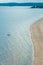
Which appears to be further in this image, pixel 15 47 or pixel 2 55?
pixel 15 47

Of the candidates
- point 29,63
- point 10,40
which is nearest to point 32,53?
point 29,63

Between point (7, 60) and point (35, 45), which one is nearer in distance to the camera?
point (7, 60)

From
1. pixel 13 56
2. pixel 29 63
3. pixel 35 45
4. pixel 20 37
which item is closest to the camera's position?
pixel 29 63

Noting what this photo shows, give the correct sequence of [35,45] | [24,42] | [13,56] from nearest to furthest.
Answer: [13,56]
[35,45]
[24,42]

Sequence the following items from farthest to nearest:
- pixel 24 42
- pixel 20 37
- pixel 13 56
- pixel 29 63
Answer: pixel 20 37 < pixel 24 42 < pixel 13 56 < pixel 29 63

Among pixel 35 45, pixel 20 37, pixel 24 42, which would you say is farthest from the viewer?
pixel 20 37

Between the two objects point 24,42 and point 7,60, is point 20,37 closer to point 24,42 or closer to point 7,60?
point 24,42

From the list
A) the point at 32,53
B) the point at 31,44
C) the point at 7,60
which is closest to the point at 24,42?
the point at 31,44

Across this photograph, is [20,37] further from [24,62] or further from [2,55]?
[24,62]
